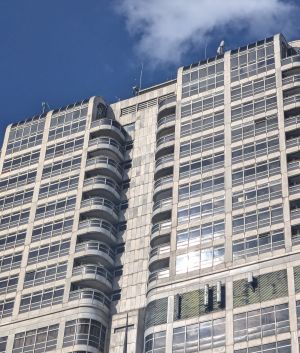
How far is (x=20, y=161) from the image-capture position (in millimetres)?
129500

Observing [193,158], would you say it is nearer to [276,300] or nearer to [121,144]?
[121,144]

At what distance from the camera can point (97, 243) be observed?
114 meters

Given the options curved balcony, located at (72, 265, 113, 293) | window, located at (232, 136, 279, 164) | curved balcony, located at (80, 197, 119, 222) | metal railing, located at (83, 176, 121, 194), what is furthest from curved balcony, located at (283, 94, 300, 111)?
curved balcony, located at (72, 265, 113, 293)

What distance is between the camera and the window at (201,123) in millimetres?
116944

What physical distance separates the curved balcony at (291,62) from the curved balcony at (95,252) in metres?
32.6

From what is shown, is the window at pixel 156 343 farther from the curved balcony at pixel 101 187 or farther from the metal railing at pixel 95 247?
the curved balcony at pixel 101 187

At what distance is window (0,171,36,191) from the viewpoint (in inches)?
4963

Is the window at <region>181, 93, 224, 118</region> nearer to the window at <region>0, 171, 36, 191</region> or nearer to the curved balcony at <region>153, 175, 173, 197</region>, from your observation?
the curved balcony at <region>153, 175, 173, 197</region>

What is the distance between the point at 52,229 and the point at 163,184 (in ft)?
51.2

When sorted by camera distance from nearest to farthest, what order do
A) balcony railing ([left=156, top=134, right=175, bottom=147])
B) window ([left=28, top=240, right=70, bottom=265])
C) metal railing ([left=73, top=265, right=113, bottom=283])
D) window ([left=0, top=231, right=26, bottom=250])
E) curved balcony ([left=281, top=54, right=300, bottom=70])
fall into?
1. metal railing ([left=73, top=265, right=113, bottom=283])
2. window ([left=28, top=240, right=70, bottom=265])
3. curved balcony ([left=281, top=54, right=300, bottom=70])
4. window ([left=0, top=231, right=26, bottom=250])
5. balcony railing ([left=156, top=134, right=175, bottom=147])

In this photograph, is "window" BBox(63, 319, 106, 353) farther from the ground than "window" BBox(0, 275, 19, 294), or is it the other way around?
"window" BBox(0, 275, 19, 294)

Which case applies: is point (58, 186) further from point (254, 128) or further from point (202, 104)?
point (254, 128)

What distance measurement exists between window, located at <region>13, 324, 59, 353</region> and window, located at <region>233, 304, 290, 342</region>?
22934 mm

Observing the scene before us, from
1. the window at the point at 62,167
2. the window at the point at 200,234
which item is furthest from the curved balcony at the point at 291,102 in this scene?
the window at the point at 62,167
